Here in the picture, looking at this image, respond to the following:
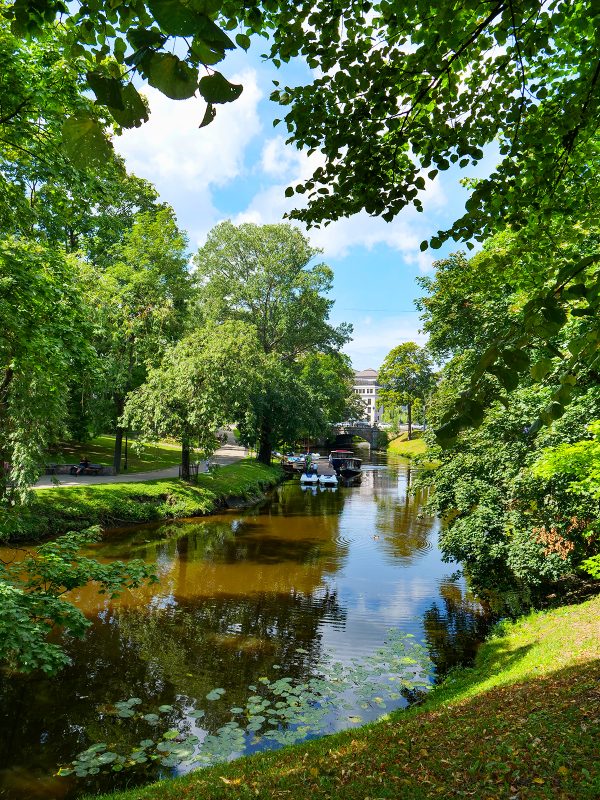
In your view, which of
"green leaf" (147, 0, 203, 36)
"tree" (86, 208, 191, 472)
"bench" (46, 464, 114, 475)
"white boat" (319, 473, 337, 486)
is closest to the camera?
"green leaf" (147, 0, 203, 36)

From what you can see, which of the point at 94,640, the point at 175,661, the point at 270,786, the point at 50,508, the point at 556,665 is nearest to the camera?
the point at 270,786

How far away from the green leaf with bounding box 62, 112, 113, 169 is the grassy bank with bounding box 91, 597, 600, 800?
219 inches

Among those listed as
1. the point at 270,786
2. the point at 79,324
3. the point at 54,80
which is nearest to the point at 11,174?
the point at 54,80

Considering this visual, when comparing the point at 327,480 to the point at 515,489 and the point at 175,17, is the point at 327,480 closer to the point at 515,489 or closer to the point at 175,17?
the point at 515,489

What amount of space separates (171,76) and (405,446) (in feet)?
222

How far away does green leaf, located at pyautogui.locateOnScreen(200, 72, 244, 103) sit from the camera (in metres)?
1.48

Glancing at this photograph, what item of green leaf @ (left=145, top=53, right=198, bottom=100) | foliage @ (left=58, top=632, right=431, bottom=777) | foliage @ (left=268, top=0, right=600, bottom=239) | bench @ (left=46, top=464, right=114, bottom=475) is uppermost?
foliage @ (left=268, top=0, right=600, bottom=239)

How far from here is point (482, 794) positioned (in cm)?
441

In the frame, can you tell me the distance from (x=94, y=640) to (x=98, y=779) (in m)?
4.56

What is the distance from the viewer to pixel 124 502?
21.0 m

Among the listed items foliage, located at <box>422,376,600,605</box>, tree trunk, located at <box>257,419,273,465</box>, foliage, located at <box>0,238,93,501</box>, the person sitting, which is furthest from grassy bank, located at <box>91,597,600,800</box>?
tree trunk, located at <box>257,419,273,465</box>

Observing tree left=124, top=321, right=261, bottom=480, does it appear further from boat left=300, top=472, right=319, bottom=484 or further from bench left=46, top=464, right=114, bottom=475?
boat left=300, top=472, right=319, bottom=484

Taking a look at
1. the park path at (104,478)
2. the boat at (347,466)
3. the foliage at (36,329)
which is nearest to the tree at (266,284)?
the boat at (347,466)

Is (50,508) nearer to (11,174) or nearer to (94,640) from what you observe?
(94,640)
